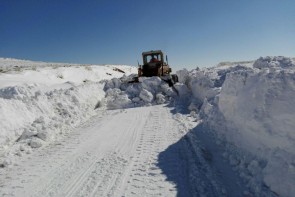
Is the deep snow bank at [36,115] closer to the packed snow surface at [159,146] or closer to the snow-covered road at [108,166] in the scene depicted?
the packed snow surface at [159,146]

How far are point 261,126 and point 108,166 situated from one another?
123 inches

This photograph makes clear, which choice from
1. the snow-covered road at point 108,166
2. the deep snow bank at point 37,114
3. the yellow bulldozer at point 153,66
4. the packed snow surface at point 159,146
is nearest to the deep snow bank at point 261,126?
the packed snow surface at point 159,146

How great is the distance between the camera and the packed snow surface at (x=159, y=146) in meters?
5.03

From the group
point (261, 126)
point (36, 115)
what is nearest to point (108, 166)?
point (261, 126)

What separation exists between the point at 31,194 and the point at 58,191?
1.51 feet

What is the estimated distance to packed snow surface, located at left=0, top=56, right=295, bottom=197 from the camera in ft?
16.5

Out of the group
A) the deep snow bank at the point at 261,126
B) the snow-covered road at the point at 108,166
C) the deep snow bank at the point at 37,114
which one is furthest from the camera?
the deep snow bank at the point at 37,114

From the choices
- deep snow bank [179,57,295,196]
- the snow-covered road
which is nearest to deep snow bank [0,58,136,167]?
the snow-covered road

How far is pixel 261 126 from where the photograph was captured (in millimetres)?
5609

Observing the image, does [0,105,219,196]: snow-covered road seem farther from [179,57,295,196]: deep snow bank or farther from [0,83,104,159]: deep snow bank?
[179,57,295,196]: deep snow bank

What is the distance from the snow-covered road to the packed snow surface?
0.02 meters

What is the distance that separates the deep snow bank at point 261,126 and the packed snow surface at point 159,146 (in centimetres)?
2

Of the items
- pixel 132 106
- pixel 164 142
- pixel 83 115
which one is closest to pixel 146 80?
pixel 132 106

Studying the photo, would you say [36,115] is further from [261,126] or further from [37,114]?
[261,126]
